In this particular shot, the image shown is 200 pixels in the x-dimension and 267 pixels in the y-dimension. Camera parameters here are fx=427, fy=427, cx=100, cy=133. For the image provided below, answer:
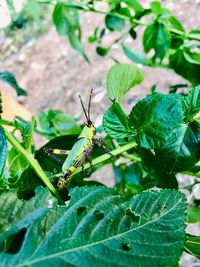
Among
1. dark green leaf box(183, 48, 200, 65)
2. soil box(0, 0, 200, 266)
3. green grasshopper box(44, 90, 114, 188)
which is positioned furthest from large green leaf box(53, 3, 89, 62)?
soil box(0, 0, 200, 266)

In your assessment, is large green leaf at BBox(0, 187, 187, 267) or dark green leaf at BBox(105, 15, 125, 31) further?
dark green leaf at BBox(105, 15, 125, 31)

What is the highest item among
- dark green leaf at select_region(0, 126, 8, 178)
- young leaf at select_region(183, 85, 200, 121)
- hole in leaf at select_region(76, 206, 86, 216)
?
dark green leaf at select_region(0, 126, 8, 178)

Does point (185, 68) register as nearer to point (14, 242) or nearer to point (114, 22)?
point (114, 22)

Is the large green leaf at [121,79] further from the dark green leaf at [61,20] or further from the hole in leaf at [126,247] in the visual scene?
the dark green leaf at [61,20]

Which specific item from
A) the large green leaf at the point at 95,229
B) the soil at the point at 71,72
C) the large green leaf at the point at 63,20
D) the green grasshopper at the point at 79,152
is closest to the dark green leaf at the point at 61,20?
the large green leaf at the point at 63,20

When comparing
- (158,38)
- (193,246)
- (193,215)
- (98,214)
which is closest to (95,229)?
(98,214)

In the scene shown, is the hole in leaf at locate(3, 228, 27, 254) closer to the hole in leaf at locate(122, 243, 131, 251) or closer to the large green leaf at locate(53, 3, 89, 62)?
the hole in leaf at locate(122, 243, 131, 251)

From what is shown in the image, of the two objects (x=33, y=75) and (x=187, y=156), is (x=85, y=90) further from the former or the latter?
(x=187, y=156)
